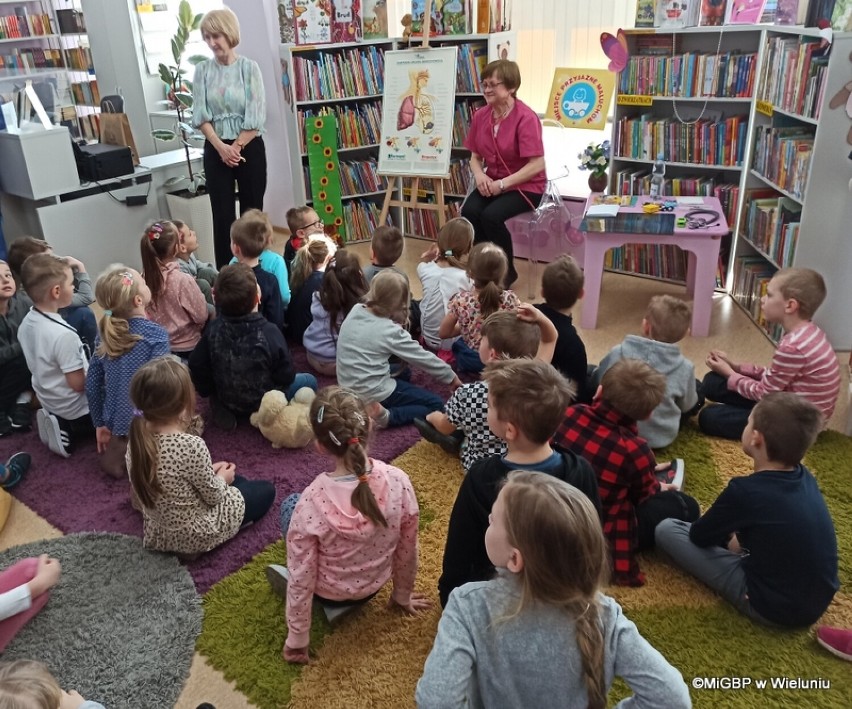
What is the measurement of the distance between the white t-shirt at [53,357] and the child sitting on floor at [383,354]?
3.43ft

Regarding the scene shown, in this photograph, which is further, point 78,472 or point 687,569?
point 78,472

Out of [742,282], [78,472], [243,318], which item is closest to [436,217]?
[742,282]

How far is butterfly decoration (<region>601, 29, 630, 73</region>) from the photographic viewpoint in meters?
4.14

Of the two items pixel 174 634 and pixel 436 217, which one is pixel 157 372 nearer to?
pixel 174 634

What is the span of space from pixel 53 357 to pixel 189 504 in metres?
1.05

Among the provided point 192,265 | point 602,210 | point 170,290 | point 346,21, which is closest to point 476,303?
point 602,210

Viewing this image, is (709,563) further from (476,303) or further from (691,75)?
(691,75)

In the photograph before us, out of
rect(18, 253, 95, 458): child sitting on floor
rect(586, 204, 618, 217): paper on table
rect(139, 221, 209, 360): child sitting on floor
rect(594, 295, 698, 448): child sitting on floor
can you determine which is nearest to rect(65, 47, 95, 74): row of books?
rect(139, 221, 209, 360): child sitting on floor

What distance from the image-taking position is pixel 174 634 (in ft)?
6.66

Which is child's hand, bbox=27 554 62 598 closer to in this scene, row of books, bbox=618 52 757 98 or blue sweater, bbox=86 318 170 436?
blue sweater, bbox=86 318 170 436

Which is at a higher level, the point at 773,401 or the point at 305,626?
the point at 773,401

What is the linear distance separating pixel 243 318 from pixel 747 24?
3176 millimetres

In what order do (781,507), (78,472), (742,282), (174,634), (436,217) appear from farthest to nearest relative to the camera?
1. (436,217)
2. (742,282)
3. (78,472)
4. (174,634)
5. (781,507)

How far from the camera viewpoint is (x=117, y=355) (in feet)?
8.68
